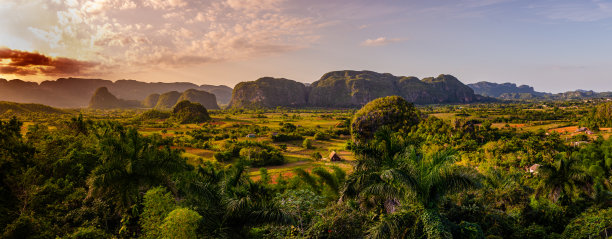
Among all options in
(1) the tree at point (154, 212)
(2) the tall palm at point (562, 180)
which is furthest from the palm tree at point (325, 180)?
(2) the tall palm at point (562, 180)

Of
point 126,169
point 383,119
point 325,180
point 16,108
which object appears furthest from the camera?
point 16,108

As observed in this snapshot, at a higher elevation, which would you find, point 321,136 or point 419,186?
point 419,186

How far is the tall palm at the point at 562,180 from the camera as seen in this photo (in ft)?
56.5

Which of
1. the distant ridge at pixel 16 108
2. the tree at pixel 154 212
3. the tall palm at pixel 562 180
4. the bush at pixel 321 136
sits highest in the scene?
the distant ridge at pixel 16 108

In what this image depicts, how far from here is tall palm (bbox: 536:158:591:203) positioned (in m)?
17.2

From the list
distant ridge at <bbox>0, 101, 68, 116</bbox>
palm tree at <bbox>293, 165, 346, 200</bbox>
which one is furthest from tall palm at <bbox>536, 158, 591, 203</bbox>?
distant ridge at <bbox>0, 101, 68, 116</bbox>

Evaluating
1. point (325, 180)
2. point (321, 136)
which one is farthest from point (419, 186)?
point (321, 136)

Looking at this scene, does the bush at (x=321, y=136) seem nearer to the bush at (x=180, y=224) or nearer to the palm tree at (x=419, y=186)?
the palm tree at (x=419, y=186)

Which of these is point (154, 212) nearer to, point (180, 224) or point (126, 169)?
point (180, 224)

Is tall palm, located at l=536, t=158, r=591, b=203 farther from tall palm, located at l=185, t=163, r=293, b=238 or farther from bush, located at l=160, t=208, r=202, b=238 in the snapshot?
bush, located at l=160, t=208, r=202, b=238

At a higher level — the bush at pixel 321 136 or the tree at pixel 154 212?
the tree at pixel 154 212

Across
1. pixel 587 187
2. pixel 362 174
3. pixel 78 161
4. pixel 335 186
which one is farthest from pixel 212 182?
pixel 587 187

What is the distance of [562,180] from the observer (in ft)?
58.6

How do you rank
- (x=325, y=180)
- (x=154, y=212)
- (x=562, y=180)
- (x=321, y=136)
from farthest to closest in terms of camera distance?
1. (x=321, y=136)
2. (x=562, y=180)
3. (x=325, y=180)
4. (x=154, y=212)
